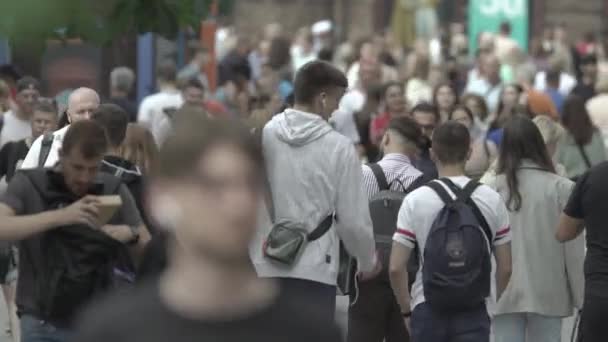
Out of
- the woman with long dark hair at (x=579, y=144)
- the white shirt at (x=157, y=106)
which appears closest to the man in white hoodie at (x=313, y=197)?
the woman with long dark hair at (x=579, y=144)

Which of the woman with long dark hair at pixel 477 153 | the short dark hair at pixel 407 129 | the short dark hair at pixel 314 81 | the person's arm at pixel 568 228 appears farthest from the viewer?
the woman with long dark hair at pixel 477 153

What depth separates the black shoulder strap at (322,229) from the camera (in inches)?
293

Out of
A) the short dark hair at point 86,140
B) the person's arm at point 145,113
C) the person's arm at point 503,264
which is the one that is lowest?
the person's arm at point 145,113

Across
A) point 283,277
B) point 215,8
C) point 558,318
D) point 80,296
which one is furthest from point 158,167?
point 558,318

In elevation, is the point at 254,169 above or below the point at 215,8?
above

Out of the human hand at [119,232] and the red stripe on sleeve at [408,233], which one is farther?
the red stripe on sleeve at [408,233]

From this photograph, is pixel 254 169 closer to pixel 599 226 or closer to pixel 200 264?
pixel 200 264

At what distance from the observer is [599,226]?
7.67 metres

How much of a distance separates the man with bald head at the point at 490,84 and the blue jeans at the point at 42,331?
560 inches

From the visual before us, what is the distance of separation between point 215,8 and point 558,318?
2385 mm

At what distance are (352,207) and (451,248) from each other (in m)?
0.45

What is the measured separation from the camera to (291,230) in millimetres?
7371

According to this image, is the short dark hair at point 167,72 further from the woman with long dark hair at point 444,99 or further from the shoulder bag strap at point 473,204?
the shoulder bag strap at point 473,204

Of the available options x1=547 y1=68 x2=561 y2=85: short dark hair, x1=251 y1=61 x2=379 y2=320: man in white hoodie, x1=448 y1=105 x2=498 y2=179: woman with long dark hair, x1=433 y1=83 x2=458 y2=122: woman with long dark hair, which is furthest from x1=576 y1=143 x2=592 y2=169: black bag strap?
x1=251 y1=61 x2=379 y2=320: man in white hoodie
